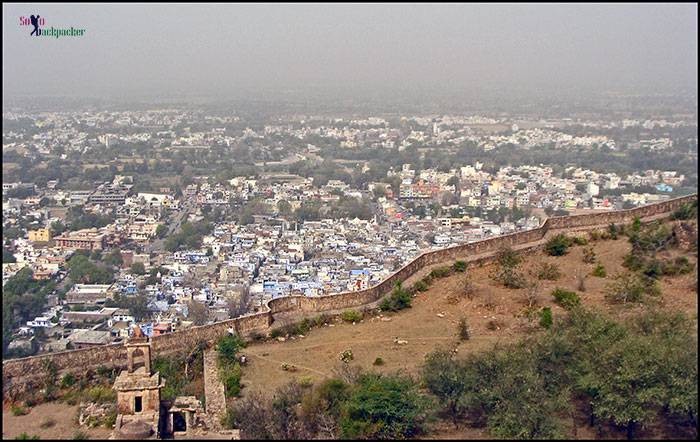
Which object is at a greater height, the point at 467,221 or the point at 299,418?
the point at 299,418

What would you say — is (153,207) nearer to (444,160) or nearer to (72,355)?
(444,160)

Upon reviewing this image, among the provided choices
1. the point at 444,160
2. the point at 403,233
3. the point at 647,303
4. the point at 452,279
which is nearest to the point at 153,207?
the point at 403,233

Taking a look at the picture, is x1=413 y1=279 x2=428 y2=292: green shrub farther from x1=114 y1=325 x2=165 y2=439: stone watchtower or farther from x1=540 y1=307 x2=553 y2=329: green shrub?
x1=114 y1=325 x2=165 y2=439: stone watchtower

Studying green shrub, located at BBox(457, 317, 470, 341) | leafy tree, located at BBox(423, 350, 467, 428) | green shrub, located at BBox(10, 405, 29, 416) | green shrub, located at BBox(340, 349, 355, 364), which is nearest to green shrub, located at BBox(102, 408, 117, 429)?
green shrub, located at BBox(10, 405, 29, 416)

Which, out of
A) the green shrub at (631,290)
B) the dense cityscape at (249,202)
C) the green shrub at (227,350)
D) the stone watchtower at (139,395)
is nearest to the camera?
the stone watchtower at (139,395)

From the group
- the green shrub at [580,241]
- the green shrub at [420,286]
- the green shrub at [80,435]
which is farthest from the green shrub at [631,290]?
the green shrub at [80,435]

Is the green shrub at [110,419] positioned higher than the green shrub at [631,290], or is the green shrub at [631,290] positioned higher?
the green shrub at [631,290]

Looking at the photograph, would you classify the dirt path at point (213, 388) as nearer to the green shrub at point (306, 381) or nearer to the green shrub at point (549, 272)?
the green shrub at point (306, 381)
